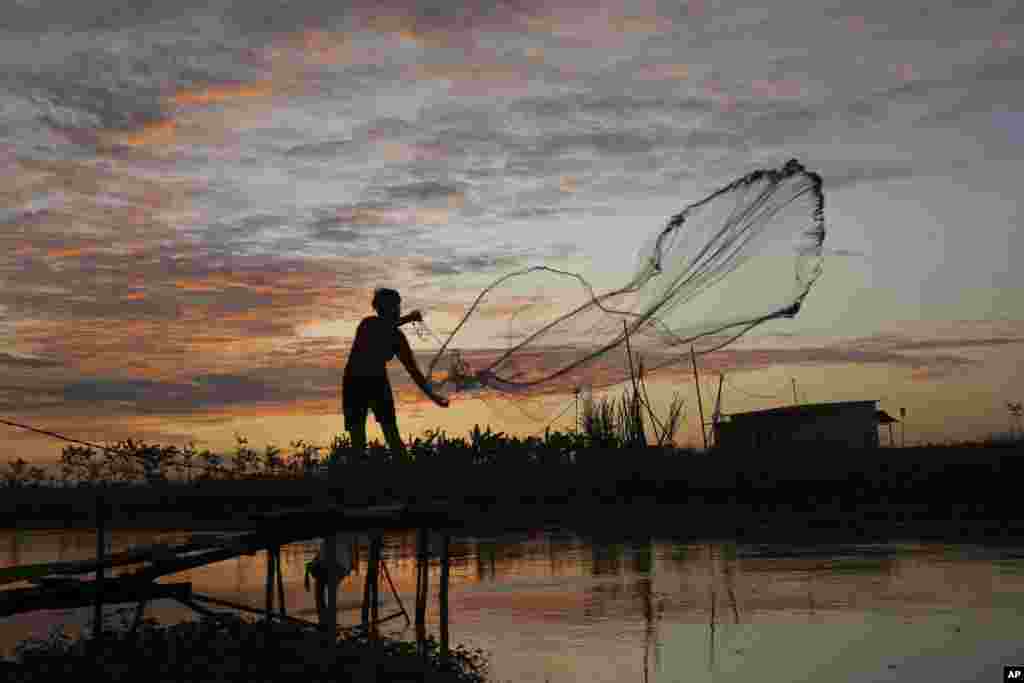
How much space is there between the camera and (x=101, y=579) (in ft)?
36.6

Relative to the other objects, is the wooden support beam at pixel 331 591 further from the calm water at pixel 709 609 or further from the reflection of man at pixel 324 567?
the reflection of man at pixel 324 567

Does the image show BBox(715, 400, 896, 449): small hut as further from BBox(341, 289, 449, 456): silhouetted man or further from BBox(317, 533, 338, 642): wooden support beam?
BBox(317, 533, 338, 642): wooden support beam

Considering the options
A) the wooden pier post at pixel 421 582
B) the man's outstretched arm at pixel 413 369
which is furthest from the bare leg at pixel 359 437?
the wooden pier post at pixel 421 582

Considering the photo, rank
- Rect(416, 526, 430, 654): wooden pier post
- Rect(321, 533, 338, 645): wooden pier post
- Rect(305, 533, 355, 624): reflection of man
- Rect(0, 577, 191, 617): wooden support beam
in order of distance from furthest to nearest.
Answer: Rect(305, 533, 355, 624): reflection of man, Rect(416, 526, 430, 654): wooden pier post, Rect(0, 577, 191, 617): wooden support beam, Rect(321, 533, 338, 645): wooden pier post

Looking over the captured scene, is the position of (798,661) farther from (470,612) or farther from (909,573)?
(909,573)

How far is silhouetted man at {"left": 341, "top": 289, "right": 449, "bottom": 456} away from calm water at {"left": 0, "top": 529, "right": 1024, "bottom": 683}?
2400mm

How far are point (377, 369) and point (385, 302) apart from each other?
0.88 m

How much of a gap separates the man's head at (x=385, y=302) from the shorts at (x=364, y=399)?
2.80 ft

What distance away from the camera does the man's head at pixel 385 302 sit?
14945 millimetres

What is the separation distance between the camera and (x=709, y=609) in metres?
13.8

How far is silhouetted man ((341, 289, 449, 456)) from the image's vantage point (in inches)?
589

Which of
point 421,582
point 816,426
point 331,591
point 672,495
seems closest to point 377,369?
point 421,582

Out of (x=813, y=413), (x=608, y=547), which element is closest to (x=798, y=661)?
(x=608, y=547)

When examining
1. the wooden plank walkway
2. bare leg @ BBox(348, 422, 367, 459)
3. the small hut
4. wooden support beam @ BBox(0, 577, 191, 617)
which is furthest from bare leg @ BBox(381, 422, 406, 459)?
the small hut
